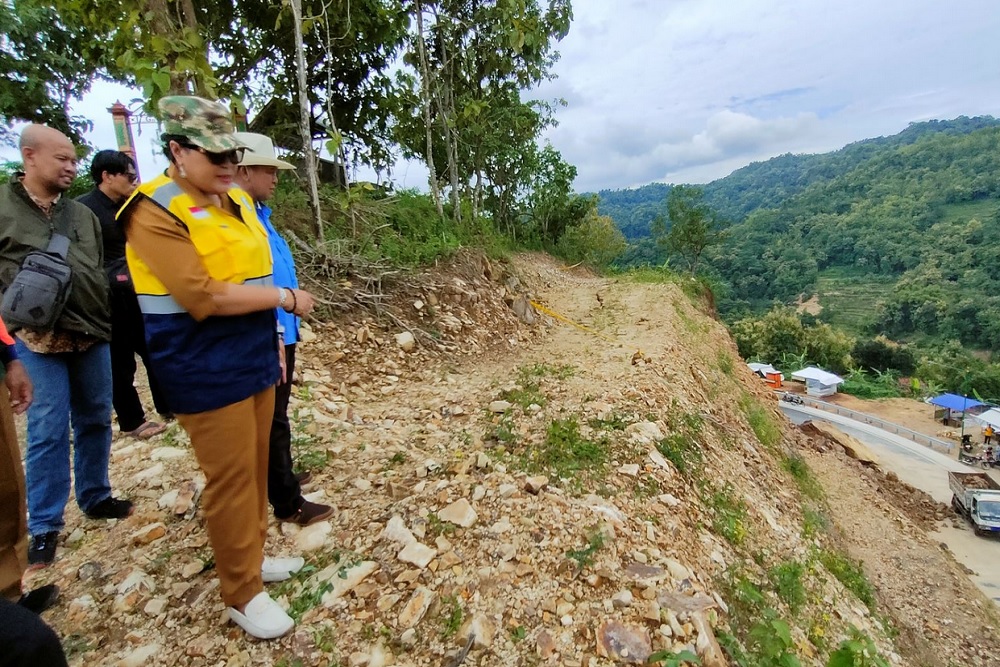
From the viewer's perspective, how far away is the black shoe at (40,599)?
1851mm

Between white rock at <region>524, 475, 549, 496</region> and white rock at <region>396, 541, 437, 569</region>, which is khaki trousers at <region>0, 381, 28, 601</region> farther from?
white rock at <region>524, 475, 549, 496</region>

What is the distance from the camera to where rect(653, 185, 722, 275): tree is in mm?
26438

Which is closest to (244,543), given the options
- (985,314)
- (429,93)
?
(429,93)

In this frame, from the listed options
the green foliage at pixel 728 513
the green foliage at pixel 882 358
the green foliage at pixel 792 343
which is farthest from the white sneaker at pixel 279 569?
the green foliage at pixel 882 358

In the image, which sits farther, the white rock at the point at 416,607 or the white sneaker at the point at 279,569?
the white sneaker at the point at 279,569

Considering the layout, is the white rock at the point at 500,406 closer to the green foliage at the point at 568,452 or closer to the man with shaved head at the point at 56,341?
the green foliage at the point at 568,452

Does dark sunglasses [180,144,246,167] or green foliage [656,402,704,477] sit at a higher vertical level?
dark sunglasses [180,144,246,167]

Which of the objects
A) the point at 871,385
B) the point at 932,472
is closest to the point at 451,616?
the point at 932,472

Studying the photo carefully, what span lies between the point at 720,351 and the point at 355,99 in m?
8.05

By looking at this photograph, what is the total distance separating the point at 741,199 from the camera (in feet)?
476

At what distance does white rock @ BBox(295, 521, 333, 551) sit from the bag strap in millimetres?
1532

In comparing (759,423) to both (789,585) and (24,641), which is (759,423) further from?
→ (24,641)

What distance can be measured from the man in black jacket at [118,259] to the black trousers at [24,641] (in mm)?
1633

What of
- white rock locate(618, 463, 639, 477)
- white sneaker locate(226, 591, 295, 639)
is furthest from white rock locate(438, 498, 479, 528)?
white rock locate(618, 463, 639, 477)
